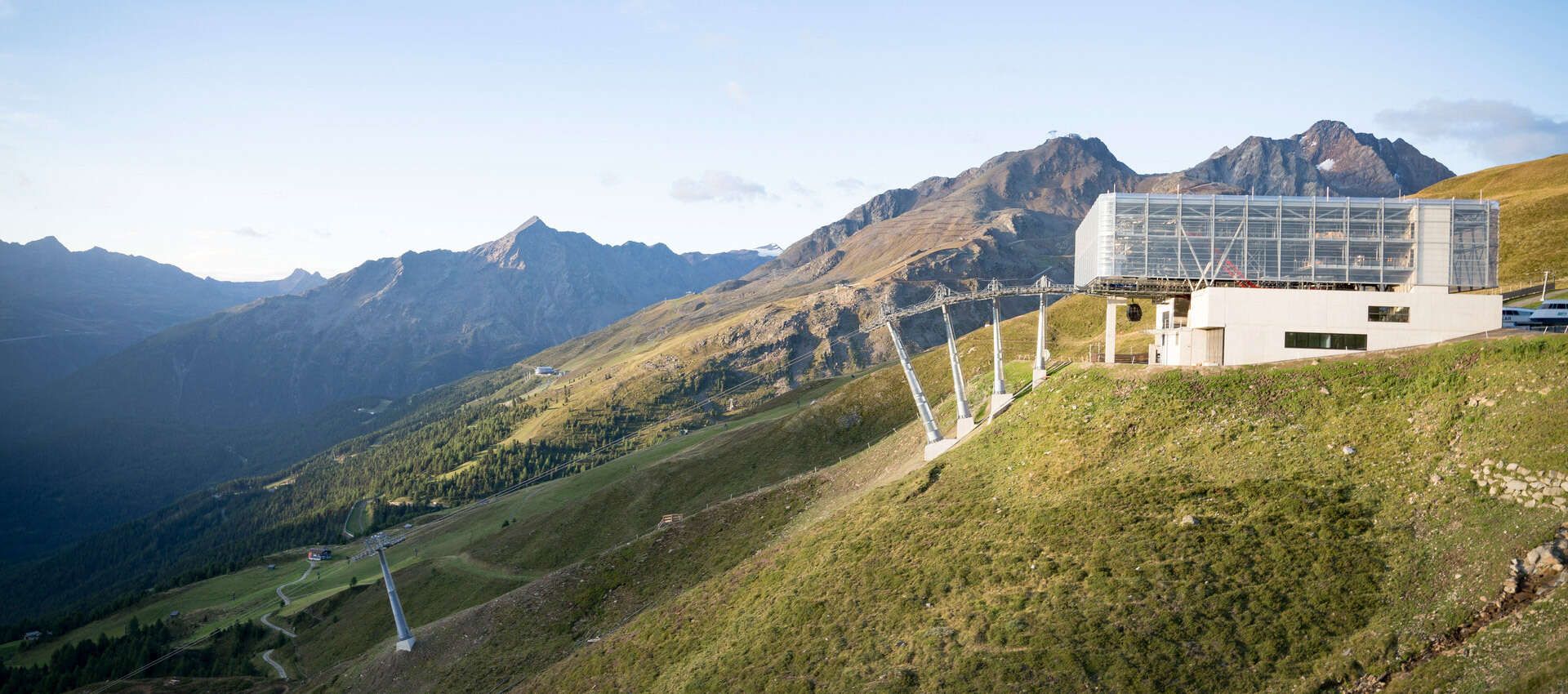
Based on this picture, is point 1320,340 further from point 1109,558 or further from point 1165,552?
point 1109,558

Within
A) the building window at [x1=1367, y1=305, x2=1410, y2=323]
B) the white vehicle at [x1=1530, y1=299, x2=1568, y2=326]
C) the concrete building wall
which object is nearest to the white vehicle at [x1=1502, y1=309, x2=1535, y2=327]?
the white vehicle at [x1=1530, y1=299, x2=1568, y2=326]

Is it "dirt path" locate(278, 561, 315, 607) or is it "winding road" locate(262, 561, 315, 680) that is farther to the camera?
"dirt path" locate(278, 561, 315, 607)

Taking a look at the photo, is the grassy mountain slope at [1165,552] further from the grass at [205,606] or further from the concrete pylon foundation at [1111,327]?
the grass at [205,606]

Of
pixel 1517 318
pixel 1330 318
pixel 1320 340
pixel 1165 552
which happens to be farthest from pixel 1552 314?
pixel 1165 552

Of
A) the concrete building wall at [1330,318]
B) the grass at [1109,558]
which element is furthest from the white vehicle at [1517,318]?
the grass at [1109,558]

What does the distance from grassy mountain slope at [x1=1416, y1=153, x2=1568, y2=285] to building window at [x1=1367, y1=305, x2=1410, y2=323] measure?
2715 cm

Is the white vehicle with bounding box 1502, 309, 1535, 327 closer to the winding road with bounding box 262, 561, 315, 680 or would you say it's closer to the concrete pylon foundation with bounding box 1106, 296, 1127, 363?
the concrete pylon foundation with bounding box 1106, 296, 1127, 363

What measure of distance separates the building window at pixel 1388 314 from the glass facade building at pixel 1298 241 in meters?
4.95

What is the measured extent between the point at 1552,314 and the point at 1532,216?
206 ft

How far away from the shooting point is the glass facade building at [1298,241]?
55.9 meters

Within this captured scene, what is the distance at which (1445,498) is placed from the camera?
118ft

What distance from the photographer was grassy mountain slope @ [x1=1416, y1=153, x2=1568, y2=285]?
92375 mm

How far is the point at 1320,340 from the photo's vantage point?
174 ft

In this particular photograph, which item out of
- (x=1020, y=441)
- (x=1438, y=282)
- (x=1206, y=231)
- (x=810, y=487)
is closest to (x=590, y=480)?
(x=810, y=487)
